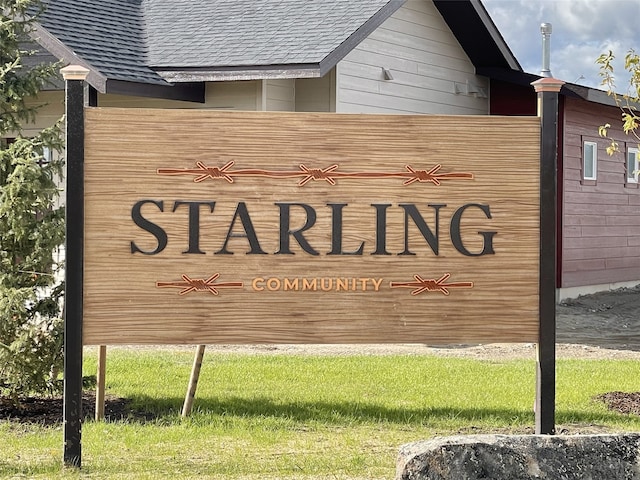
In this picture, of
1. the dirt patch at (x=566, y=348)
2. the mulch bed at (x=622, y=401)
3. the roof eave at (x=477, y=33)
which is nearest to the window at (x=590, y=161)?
the roof eave at (x=477, y=33)

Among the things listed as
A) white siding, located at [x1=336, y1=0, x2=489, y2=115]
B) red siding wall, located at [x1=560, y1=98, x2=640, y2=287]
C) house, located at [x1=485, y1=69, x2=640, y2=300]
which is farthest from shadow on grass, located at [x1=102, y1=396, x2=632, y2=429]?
red siding wall, located at [x1=560, y1=98, x2=640, y2=287]

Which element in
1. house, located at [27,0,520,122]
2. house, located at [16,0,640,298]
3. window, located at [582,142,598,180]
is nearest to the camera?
house, located at [27,0,520,122]

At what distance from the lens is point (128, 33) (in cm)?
1543

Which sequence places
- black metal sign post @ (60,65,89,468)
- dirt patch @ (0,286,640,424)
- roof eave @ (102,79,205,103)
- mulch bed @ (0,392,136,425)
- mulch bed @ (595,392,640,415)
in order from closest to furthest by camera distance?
1. black metal sign post @ (60,65,89,468)
2. mulch bed @ (0,392,136,425)
3. dirt patch @ (0,286,640,424)
4. mulch bed @ (595,392,640,415)
5. roof eave @ (102,79,205,103)

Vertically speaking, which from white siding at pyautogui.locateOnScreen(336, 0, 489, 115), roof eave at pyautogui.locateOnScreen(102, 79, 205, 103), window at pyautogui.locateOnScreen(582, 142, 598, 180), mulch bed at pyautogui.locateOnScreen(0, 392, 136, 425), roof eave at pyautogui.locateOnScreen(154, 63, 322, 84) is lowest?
mulch bed at pyautogui.locateOnScreen(0, 392, 136, 425)

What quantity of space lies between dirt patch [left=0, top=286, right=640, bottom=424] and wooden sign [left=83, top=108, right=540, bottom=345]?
5.29 feet

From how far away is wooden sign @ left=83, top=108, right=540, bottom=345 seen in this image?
636cm

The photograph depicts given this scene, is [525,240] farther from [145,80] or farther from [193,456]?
[145,80]

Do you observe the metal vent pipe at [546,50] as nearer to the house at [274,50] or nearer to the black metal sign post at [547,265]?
the house at [274,50]

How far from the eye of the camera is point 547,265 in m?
6.63

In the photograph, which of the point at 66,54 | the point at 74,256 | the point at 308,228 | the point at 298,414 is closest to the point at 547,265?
the point at 308,228

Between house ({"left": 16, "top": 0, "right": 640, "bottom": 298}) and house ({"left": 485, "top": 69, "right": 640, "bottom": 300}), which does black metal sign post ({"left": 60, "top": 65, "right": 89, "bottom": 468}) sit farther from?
house ({"left": 485, "top": 69, "right": 640, "bottom": 300})

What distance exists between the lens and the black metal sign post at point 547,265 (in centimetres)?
658

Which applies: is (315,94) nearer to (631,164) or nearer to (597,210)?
(597,210)
